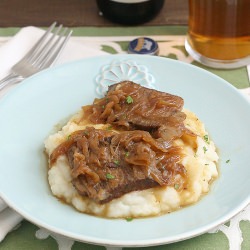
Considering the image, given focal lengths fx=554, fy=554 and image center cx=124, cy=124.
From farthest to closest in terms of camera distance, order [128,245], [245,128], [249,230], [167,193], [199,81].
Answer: [199,81] → [245,128] → [249,230] → [167,193] → [128,245]

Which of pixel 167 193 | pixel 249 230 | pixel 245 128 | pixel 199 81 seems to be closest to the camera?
pixel 167 193

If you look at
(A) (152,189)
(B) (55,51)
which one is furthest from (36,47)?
(A) (152,189)

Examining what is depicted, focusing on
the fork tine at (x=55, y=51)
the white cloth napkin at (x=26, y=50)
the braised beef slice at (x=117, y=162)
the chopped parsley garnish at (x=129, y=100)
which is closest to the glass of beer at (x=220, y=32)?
the white cloth napkin at (x=26, y=50)

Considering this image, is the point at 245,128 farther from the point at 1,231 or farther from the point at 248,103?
the point at 1,231

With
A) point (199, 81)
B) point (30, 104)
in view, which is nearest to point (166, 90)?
point (199, 81)

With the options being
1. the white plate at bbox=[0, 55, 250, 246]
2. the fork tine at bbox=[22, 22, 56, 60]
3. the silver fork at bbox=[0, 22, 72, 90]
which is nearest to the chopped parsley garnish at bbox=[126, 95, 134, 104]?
the white plate at bbox=[0, 55, 250, 246]

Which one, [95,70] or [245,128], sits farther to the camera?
[95,70]
